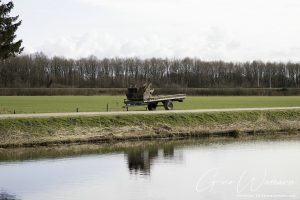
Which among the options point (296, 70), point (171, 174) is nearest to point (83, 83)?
point (296, 70)

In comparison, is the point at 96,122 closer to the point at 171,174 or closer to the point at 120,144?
the point at 120,144

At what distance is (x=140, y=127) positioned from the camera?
1577 inches

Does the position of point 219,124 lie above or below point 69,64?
below

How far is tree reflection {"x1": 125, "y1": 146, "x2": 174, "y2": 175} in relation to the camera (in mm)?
26881

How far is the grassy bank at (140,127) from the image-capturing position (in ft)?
118

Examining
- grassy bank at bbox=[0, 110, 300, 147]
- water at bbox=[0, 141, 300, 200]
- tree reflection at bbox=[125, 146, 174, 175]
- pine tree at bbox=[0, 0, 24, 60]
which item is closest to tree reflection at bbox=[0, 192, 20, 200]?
water at bbox=[0, 141, 300, 200]

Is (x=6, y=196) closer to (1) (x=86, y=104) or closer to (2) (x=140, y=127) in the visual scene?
(2) (x=140, y=127)

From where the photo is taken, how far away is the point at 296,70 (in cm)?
17100

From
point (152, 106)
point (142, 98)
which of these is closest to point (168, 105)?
point (152, 106)

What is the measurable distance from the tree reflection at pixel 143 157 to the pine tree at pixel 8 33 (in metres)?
15.8

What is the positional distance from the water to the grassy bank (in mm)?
2076

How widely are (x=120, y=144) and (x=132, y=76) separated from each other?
128 metres

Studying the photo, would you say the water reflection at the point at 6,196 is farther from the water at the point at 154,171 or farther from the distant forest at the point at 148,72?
the distant forest at the point at 148,72

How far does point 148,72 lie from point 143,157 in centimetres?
13580
